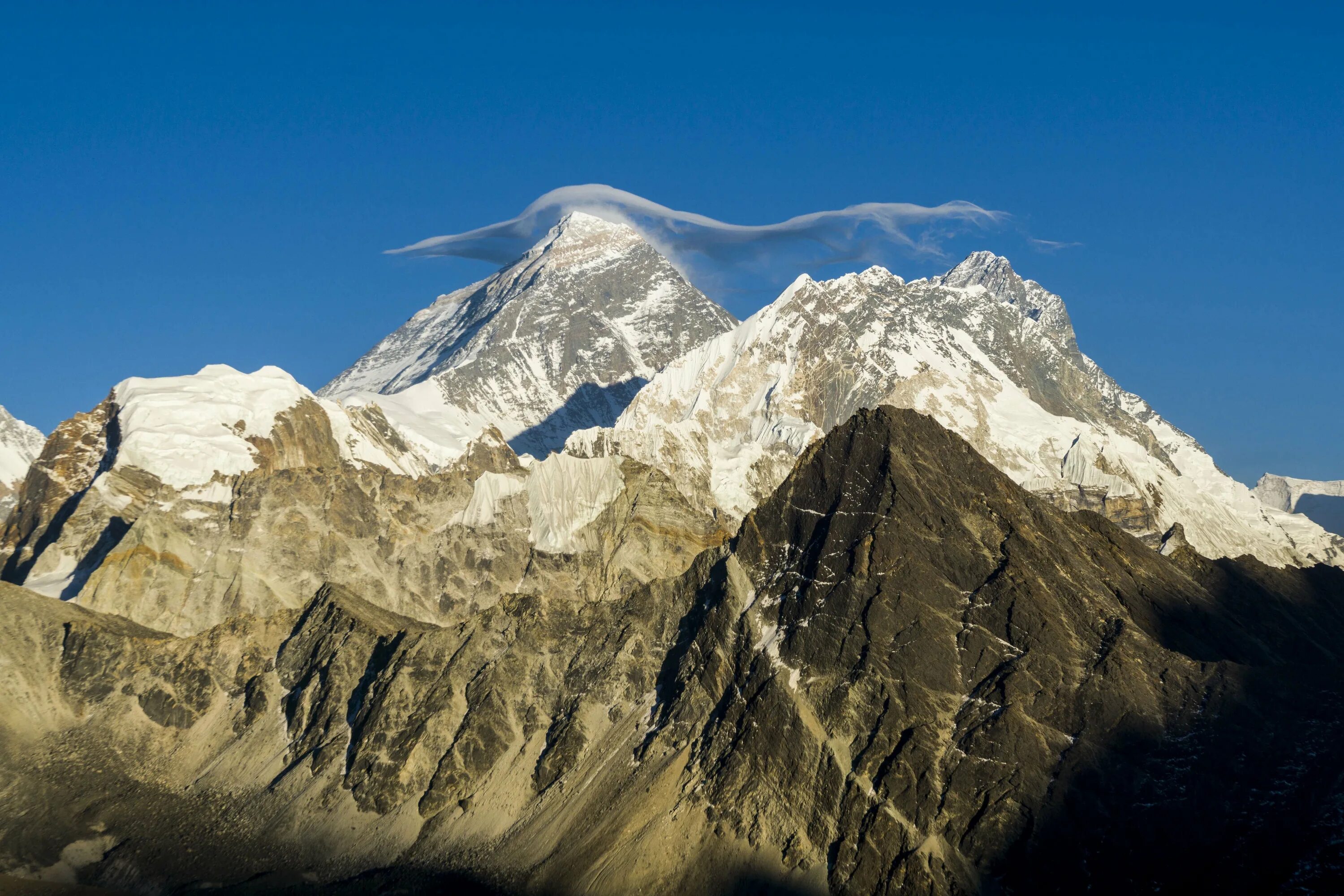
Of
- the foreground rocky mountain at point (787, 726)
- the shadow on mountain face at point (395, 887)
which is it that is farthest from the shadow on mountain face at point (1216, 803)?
the shadow on mountain face at point (395, 887)

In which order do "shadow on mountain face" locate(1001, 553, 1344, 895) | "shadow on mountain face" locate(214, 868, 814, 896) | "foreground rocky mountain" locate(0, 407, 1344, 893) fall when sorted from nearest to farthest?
"shadow on mountain face" locate(1001, 553, 1344, 895) < "foreground rocky mountain" locate(0, 407, 1344, 893) < "shadow on mountain face" locate(214, 868, 814, 896)

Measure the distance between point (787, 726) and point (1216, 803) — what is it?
4273 cm

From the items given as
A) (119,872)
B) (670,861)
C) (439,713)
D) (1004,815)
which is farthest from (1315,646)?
(119,872)

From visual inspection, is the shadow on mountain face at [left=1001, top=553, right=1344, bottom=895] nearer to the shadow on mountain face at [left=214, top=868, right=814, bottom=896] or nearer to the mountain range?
the mountain range

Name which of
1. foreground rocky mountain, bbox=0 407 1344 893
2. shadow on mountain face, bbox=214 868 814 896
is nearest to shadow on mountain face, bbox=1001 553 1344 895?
foreground rocky mountain, bbox=0 407 1344 893

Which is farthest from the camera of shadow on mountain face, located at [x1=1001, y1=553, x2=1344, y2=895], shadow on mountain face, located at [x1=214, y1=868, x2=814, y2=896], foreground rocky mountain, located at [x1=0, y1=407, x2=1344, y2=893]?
shadow on mountain face, located at [x1=214, y1=868, x2=814, y2=896]

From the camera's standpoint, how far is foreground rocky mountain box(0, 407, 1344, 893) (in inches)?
5413

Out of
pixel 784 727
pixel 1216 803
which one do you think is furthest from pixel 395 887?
pixel 1216 803

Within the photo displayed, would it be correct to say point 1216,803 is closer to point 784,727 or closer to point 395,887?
point 784,727

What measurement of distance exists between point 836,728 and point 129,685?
91084mm

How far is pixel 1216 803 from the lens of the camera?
13238 centimetres

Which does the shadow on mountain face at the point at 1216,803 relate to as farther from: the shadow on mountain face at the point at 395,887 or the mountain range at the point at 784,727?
the shadow on mountain face at the point at 395,887

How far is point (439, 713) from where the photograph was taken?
582ft

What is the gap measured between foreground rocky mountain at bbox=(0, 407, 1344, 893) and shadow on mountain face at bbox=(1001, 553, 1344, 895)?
301 mm
